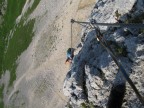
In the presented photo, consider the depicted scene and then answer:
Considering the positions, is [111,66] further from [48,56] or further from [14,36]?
[14,36]

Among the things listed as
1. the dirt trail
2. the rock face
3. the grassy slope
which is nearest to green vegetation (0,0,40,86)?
the grassy slope

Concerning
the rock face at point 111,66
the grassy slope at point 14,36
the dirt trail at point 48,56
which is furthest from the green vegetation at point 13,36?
the rock face at point 111,66

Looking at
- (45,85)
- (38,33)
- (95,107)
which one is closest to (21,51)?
(38,33)

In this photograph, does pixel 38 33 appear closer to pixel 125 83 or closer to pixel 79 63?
pixel 79 63

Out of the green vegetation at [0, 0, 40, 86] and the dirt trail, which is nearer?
the dirt trail

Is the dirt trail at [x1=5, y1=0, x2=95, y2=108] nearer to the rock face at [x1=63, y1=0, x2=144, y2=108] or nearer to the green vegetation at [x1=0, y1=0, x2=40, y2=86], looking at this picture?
the green vegetation at [x1=0, y1=0, x2=40, y2=86]

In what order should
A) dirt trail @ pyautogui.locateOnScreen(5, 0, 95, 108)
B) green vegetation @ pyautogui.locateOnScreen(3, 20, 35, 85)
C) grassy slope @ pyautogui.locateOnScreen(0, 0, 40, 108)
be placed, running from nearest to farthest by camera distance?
dirt trail @ pyautogui.locateOnScreen(5, 0, 95, 108)
green vegetation @ pyautogui.locateOnScreen(3, 20, 35, 85)
grassy slope @ pyautogui.locateOnScreen(0, 0, 40, 108)

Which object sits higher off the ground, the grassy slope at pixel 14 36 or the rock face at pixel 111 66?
the rock face at pixel 111 66

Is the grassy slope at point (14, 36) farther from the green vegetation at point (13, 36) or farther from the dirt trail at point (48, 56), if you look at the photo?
the dirt trail at point (48, 56)
